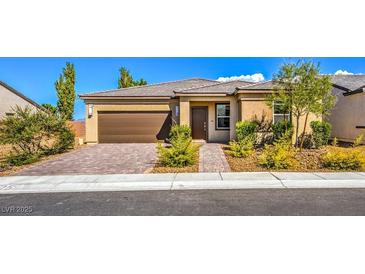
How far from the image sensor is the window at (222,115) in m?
16.6

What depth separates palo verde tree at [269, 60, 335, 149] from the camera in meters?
10.8

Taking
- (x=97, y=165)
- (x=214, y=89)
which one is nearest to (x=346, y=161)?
(x=214, y=89)

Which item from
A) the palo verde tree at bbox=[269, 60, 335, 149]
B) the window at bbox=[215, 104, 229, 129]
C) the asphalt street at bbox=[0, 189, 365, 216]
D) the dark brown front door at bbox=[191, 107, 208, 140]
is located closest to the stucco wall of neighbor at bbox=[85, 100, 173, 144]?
the dark brown front door at bbox=[191, 107, 208, 140]

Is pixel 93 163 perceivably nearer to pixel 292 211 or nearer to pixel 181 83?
pixel 292 211

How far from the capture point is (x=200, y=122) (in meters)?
16.9

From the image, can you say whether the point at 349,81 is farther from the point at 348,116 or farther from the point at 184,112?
the point at 184,112

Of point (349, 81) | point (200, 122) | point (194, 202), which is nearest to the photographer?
point (194, 202)

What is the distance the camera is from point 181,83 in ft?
70.4

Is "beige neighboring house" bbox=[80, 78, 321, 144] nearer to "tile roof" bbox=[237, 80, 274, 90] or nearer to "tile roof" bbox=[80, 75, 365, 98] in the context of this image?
"tile roof" bbox=[80, 75, 365, 98]

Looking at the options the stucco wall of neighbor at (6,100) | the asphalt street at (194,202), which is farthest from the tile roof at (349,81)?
the stucco wall of neighbor at (6,100)

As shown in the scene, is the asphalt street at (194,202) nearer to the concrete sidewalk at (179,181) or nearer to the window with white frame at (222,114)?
the concrete sidewalk at (179,181)

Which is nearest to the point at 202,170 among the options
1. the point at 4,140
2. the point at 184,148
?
the point at 184,148

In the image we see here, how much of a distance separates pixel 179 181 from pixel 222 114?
10274 mm

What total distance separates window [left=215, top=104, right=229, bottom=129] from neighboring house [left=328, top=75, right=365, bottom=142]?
26.6 ft
